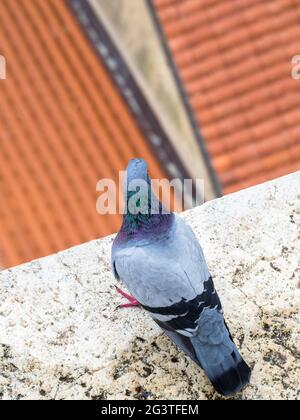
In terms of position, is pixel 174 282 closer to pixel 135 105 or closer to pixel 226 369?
pixel 226 369

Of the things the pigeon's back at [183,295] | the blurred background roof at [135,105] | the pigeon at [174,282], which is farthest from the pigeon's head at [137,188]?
the blurred background roof at [135,105]

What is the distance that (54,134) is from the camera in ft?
26.7

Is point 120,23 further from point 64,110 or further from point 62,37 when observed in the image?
point 64,110

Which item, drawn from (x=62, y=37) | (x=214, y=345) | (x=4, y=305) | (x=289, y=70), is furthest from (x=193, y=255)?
(x=62, y=37)

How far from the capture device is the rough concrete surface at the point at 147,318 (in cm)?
285

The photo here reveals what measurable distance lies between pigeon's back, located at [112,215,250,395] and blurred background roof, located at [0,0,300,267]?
180 inches

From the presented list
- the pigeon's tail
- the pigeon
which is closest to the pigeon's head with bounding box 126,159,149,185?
the pigeon

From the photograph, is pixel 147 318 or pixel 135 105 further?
pixel 135 105

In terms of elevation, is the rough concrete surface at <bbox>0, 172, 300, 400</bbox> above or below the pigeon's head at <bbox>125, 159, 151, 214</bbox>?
below

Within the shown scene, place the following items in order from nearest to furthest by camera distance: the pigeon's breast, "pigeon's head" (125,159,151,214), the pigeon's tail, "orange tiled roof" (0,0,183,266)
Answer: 1. the pigeon's tail
2. the pigeon's breast
3. "pigeon's head" (125,159,151,214)
4. "orange tiled roof" (0,0,183,266)

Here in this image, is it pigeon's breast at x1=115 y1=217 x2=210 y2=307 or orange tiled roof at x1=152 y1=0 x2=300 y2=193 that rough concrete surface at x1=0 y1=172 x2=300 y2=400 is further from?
orange tiled roof at x1=152 y1=0 x2=300 y2=193

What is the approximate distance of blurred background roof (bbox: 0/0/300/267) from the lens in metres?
7.71

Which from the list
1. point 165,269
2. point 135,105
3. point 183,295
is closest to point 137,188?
point 165,269

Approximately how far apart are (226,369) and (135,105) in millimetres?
6126
